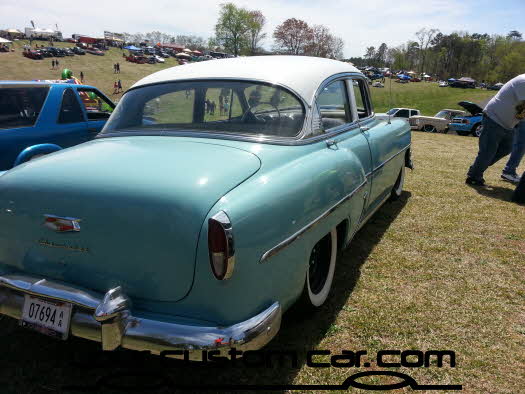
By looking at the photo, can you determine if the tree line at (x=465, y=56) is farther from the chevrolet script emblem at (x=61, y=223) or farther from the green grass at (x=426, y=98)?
the chevrolet script emblem at (x=61, y=223)

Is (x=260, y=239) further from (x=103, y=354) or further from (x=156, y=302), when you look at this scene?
(x=103, y=354)

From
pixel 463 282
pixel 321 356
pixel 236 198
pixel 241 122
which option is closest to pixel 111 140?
pixel 241 122

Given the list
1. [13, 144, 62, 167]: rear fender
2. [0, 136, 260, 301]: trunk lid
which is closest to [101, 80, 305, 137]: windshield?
[0, 136, 260, 301]: trunk lid

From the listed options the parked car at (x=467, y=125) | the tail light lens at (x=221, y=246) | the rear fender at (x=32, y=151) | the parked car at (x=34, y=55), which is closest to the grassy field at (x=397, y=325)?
the tail light lens at (x=221, y=246)

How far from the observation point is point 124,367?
91.5 inches

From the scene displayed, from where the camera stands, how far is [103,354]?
2.43m

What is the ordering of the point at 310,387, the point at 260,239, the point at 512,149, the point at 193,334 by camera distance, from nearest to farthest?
the point at 193,334 → the point at 260,239 → the point at 310,387 → the point at 512,149

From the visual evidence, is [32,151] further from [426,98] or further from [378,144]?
[426,98]

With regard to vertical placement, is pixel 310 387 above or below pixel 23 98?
below

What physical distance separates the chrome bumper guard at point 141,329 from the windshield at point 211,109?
126 centimetres

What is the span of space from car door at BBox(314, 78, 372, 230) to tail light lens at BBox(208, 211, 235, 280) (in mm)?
1141

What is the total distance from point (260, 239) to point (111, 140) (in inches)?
58.1

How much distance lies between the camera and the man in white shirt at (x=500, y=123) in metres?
5.90

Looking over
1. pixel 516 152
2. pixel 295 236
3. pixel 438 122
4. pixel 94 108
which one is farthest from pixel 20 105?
pixel 438 122
